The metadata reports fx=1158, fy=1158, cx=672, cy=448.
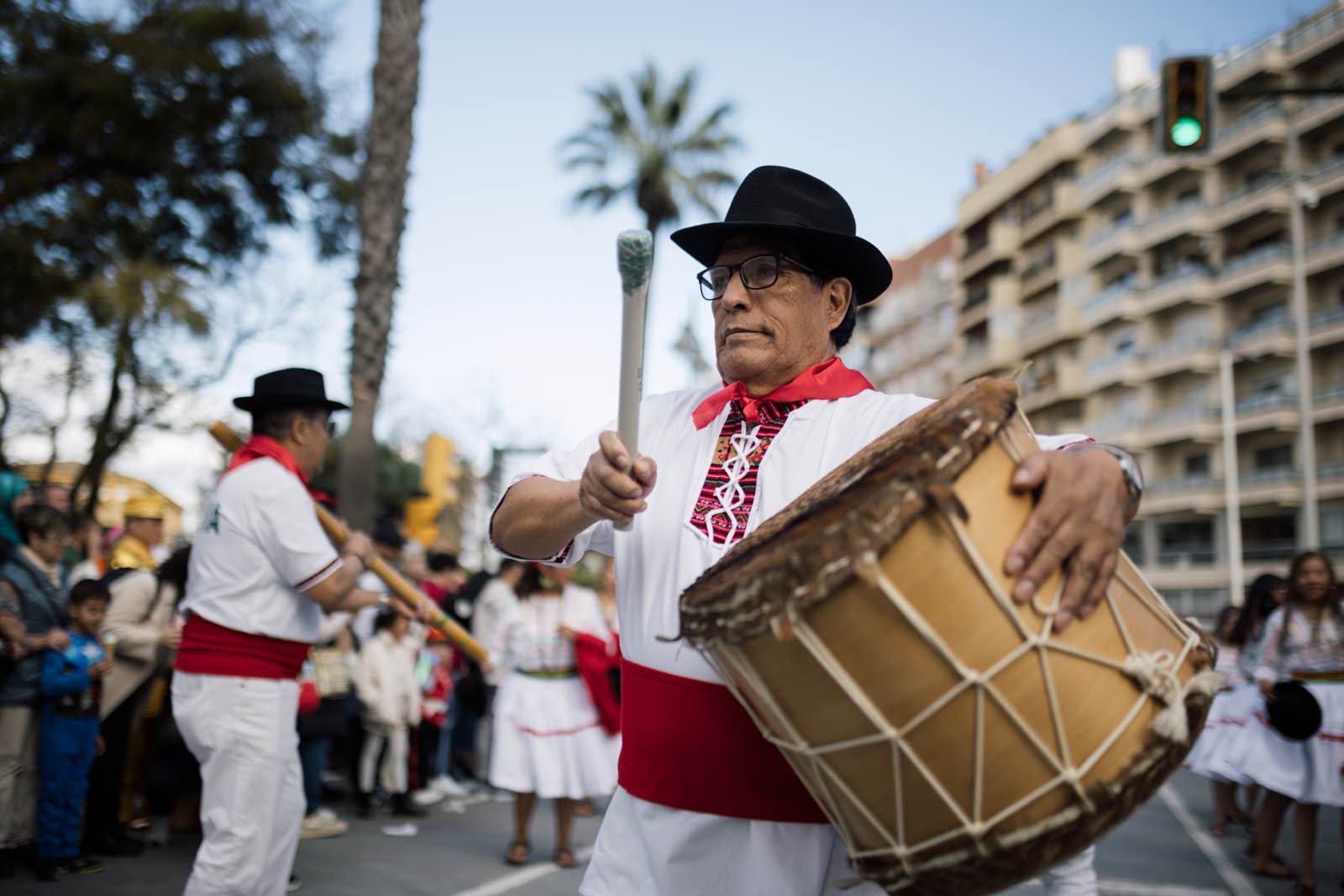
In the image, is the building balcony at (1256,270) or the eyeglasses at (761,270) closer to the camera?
the eyeglasses at (761,270)

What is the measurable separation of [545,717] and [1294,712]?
16.3 ft

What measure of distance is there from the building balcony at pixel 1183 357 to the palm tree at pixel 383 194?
4153 cm

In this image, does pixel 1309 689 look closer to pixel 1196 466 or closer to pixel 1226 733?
pixel 1226 733

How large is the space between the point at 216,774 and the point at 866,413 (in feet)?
9.43

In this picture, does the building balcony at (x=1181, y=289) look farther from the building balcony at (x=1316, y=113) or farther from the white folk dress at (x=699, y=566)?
the white folk dress at (x=699, y=566)

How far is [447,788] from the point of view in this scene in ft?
34.6

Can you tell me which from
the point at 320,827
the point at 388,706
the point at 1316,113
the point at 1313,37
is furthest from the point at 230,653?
the point at 1313,37

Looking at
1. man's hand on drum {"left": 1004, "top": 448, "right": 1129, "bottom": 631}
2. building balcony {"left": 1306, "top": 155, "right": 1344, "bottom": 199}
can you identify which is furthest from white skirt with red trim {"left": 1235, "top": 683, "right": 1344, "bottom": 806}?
building balcony {"left": 1306, "top": 155, "right": 1344, "bottom": 199}

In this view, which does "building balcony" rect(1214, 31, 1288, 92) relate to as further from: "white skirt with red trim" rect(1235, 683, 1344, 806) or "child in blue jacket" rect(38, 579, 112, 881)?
"child in blue jacket" rect(38, 579, 112, 881)

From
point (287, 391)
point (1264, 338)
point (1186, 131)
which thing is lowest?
point (287, 391)

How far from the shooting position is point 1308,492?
1368 inches

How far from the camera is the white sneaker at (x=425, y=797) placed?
9.88m

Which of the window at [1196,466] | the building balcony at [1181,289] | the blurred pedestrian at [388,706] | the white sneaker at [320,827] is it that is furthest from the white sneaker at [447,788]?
the window at [1196,466]

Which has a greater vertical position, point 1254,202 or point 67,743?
point 1254,202
